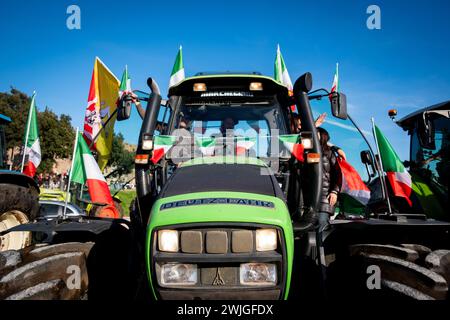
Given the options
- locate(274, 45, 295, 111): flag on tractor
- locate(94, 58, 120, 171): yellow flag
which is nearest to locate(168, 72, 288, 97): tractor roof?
locate(94, 58, 120, 171): yellow flag

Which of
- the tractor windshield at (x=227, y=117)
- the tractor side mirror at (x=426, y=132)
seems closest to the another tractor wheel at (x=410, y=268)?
the tractor windshield at (x=227, y=117)

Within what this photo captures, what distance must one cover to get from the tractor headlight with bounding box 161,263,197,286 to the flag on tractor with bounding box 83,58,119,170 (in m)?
6.36

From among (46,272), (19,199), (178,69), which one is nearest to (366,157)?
(46,272)

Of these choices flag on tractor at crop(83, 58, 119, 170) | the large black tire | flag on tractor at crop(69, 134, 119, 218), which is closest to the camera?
flag on tractor at crop(69, 134, 119, 218)

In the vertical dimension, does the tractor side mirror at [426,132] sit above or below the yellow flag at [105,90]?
below

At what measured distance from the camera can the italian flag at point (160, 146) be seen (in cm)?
372

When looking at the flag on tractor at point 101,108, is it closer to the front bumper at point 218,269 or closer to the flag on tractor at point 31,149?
the flag on tractor at point 31,149

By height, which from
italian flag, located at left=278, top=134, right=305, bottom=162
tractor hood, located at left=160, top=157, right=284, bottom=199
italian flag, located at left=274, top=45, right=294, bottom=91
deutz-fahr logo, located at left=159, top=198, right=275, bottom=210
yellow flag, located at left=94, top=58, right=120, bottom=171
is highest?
italian flag, located at left=274, top=45, right=294, bottom=91

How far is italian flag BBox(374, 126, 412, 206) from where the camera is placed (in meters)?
5.02

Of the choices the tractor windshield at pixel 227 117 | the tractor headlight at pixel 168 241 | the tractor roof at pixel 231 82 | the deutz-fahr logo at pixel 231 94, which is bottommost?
the tractor headlight at pixel 168 241

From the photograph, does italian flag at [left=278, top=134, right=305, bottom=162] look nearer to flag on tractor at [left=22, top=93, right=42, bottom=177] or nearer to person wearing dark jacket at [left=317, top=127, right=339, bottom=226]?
person wearing dark jacket at [left=317, top=127, right=339, bottom=226]

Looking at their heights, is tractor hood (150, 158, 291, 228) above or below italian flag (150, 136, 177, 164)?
below

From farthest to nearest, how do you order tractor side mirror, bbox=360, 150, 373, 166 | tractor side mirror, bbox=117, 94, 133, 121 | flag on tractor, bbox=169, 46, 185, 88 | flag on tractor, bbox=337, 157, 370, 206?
flag on tractor, bbox=169, 46, 185, 88, flag on tractor, bbox=337, 157, 370, 206, tractor side mirror, bbox=360, 150, 373, 166, tractor side mirror, bbox=117, 94, 133, 121
